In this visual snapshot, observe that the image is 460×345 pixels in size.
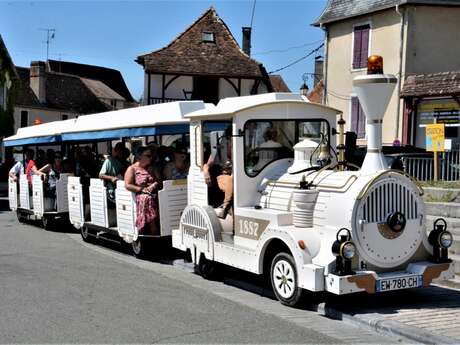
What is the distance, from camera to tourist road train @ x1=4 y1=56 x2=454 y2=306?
6.89m

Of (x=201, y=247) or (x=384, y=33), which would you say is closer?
(x=201, y=247)

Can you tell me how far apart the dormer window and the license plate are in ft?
95.0

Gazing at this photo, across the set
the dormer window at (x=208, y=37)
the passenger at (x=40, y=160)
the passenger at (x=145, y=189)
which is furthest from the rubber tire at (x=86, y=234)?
the dormer window at (x=208, y=37)

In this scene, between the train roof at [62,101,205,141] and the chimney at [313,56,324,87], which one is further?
the chimney at [313,56,324,87]

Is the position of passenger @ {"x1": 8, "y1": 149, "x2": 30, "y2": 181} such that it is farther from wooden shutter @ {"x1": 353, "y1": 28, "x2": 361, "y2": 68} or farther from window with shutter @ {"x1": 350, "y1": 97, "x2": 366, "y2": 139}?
wooden shutter @ {"x1": 353, "y1": 28, "x2": 361, "y2": 68}

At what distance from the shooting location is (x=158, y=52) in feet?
108

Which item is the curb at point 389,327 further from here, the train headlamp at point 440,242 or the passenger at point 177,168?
the passenger at point 177,168

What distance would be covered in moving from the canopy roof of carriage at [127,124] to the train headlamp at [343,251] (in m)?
4.31

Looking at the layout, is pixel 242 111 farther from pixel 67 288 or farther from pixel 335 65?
pixel 335 65

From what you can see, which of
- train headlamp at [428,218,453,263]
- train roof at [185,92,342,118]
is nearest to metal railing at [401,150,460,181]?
train roof at [185,92,342,118]

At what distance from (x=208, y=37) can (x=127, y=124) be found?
24562 mm

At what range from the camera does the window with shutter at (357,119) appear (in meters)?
23.9

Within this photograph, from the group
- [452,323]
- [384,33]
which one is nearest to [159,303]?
[452,323]

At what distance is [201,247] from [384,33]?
54.1ft
